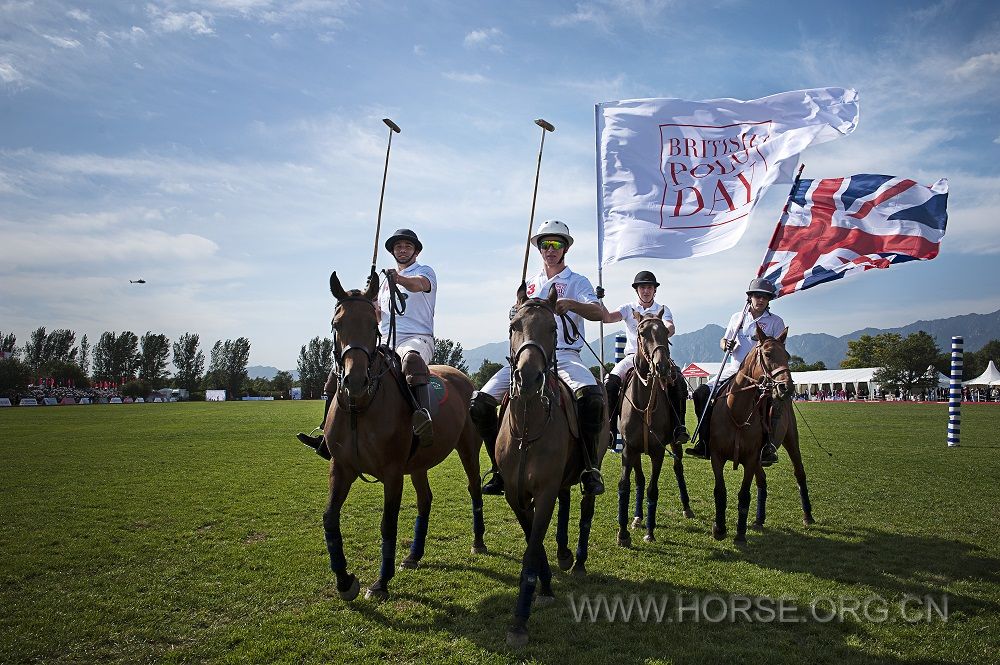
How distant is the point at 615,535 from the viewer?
8.78 meters

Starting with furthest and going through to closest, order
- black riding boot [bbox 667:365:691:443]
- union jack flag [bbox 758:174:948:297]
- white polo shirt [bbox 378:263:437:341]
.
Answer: union jack flag [bbox 758:174:948:297] → black riding boot [bbox 667:365:691:443] → white polo shirt [bbox 378:263:437:341]

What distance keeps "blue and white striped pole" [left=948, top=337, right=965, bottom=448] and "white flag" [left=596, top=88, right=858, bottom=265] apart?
14.4 metres

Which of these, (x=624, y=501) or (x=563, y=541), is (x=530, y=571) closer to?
(x=563, y=541)

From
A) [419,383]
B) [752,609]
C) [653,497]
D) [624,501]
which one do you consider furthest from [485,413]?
[653,497]

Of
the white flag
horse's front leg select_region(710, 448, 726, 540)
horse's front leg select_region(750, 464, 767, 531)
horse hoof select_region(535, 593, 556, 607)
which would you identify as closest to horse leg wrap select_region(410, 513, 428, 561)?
horse hoof select_region(535, 593, 556, 607)

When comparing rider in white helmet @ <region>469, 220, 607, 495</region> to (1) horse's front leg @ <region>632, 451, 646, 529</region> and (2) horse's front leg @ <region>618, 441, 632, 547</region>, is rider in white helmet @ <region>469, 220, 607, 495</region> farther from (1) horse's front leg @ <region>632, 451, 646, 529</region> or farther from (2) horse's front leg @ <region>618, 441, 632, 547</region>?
(1) horse's front leg @ <region>632, 451, 646, 529</region>

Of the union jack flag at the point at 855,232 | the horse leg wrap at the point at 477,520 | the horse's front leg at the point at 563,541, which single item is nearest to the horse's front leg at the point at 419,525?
the horse leg wrap at the point at 477,520

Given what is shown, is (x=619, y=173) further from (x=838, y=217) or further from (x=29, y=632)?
(x=29, y=632)

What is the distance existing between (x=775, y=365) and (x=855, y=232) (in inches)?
131

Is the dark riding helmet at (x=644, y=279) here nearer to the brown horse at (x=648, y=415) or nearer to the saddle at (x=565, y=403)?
the brown horse at (x=648, y=415)

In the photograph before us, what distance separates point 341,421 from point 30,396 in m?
79.6

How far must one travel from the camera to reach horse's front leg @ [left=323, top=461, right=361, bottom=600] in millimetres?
6012

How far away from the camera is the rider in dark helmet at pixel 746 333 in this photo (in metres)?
9.22

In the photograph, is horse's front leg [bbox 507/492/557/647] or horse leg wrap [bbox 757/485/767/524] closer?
horse's front leg [bbox 507/492/557/647]
